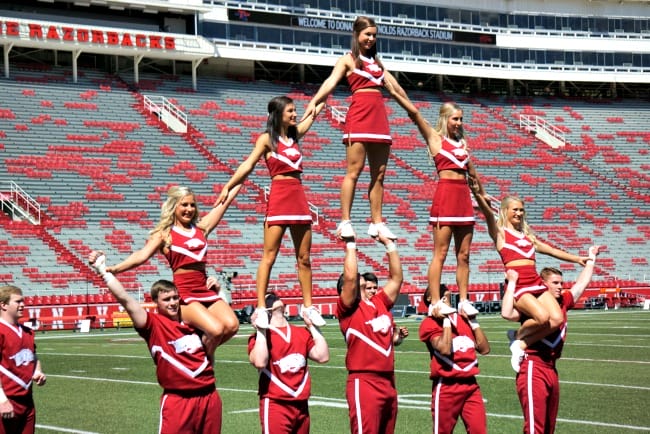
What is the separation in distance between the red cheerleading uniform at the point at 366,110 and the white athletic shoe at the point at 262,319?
188 cm

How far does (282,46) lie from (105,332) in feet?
89.1

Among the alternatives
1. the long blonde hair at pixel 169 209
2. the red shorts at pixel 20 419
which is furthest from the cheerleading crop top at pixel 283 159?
the red shorts at pixel 20 419

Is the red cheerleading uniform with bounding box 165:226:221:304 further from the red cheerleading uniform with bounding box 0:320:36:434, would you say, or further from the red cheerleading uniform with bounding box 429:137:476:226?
the red cheerleading uniform with bounding box 429:137:476:226

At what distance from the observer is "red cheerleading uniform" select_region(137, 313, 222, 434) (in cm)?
789

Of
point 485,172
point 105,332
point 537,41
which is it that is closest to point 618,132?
point 537,41

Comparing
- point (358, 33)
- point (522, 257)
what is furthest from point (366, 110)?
point (522, 257)

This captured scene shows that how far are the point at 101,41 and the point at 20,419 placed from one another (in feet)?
136

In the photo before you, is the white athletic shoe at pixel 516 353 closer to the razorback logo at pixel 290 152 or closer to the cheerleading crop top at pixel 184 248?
the razorback logo at pixel 290 152

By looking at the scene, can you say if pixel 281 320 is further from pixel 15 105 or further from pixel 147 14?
pixel 147 14

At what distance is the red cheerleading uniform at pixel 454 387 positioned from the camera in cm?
894

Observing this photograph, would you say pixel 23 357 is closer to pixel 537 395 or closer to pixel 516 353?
pixel 516 353

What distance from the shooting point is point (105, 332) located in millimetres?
32469

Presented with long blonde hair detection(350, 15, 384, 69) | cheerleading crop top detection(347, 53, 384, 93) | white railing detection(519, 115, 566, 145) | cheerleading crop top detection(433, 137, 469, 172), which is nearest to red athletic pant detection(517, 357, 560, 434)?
cheerleading crop top detection(433, 137, 469, 172)

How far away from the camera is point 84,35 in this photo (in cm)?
4838
